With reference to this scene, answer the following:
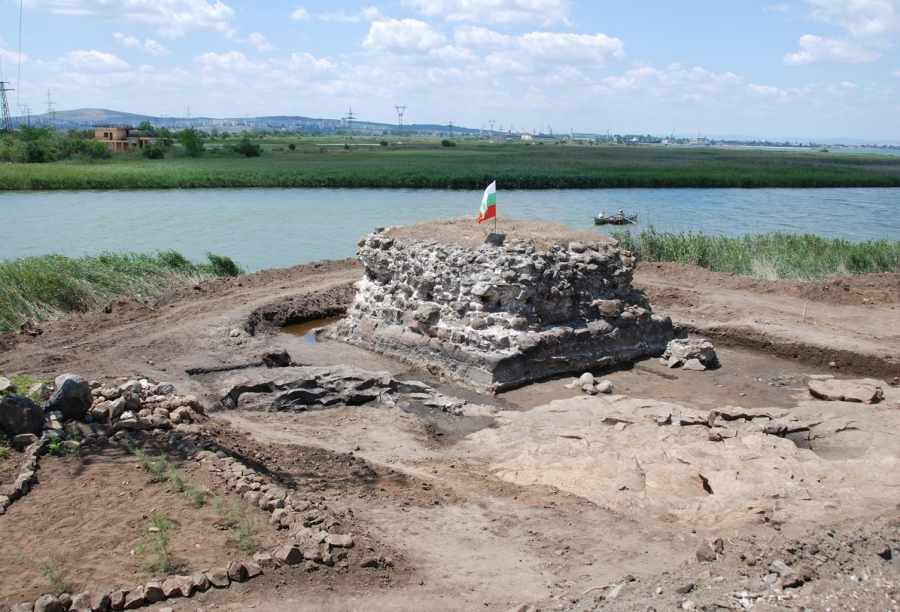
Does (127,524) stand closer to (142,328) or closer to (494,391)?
(494,391)

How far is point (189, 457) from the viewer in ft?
26.2

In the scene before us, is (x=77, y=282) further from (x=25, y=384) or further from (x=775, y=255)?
(x=775, y=255)

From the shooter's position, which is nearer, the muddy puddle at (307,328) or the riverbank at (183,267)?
the muddy puddle at (307,328)

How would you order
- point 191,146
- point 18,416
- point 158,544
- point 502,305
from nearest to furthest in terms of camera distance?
point 158,544 < point 18,416 < point 502,305 < point 191,146

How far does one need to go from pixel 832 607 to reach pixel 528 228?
11.5 m

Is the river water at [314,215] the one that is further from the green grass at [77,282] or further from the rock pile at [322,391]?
the rock pile at [322,391]

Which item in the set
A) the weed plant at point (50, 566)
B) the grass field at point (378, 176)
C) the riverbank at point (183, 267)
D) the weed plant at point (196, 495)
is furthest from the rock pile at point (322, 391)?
the grass field at point (378, 176)

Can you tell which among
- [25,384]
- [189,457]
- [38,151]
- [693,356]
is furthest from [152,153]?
[189,457]

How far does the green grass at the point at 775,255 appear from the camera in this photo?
2259 cm

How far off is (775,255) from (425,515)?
64.4 feet

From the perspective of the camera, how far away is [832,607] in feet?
17.3

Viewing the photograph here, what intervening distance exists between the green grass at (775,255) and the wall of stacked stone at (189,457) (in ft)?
59.6

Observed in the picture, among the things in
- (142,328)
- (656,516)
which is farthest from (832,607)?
(142,328)

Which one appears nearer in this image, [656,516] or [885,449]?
[656,516]
